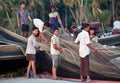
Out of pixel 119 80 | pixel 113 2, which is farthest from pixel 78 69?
pixel 113 2

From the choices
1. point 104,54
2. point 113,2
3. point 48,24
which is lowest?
point 104,54

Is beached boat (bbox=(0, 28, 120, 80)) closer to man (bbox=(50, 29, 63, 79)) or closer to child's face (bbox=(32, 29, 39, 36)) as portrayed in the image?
man (bbox=(50, 29, 63, 79))

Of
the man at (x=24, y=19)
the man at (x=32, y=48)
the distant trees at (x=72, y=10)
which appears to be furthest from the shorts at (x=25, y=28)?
the distant trees at (x=72, y=10)

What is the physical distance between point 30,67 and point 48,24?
134 cm

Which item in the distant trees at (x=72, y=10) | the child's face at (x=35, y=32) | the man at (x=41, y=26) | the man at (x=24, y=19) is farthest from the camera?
the distant trees at (x=72, y=10)

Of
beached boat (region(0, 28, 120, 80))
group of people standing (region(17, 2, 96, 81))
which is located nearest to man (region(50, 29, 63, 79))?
group of people standing (region(17, 2, 96, 81))

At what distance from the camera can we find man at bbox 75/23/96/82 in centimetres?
946

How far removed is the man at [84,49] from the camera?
9.46m

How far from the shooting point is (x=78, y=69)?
10.5 metres

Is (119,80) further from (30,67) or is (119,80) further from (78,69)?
(30,67)

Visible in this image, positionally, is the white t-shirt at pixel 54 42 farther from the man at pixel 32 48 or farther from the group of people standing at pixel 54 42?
the man at pixel 32 48

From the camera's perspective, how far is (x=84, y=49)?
377 inches

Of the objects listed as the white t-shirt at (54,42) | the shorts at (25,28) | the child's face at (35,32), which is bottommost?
the white t-shirt at (54,42)

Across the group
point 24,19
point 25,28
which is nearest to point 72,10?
point 25,28
